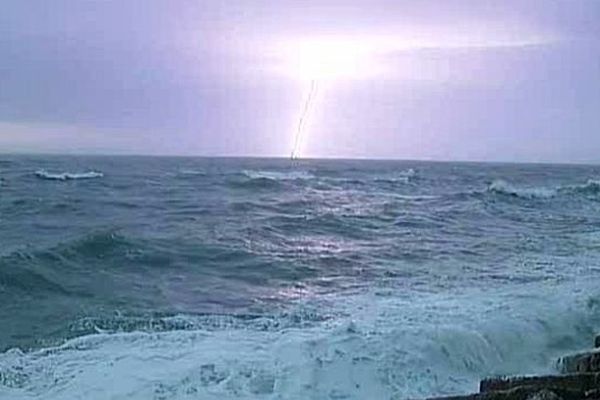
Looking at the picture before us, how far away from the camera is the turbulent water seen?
23.1ft

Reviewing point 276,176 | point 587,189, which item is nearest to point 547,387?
point 587,189

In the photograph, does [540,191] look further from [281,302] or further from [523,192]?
[281,302]

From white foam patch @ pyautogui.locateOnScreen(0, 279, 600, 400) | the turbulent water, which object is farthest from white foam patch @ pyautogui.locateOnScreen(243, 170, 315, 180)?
white foam patch @ pyautogui.locateOnScreen(0, 279, 600, 400)

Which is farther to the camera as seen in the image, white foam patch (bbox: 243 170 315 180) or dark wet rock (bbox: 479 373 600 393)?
white foam patch (bbox: 243 170 315 180)

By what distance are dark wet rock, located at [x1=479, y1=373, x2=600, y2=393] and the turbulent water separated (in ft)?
5.28

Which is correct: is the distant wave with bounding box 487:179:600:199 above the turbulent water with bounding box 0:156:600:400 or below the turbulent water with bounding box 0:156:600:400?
above

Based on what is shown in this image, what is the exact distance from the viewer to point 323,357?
7.35 m

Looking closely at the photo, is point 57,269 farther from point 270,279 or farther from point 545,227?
point 545,227

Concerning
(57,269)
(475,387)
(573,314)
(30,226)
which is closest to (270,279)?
(57,269)

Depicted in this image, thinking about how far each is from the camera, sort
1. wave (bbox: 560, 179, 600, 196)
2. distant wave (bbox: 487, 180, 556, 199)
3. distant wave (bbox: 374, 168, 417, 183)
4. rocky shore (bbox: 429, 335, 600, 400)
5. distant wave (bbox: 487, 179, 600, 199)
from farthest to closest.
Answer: distant wave (bbox: 374, 168, 417, 183) < wave (bbox: 560, 179, 600, 196) < distant wave (bbox: 487, 179, 600, 199) < distant wave (bbox: 487, 180, 556, 199) < rocky shore (bbox: 429, 335, 600, 400)

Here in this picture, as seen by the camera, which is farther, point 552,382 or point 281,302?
point 281,302

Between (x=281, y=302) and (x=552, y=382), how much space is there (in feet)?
19.2

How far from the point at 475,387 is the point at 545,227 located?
14.6 metres

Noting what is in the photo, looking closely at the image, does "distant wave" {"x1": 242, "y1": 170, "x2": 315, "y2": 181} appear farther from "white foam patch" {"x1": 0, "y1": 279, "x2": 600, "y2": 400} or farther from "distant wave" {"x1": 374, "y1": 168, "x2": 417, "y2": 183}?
"white foam patch" {"x1": 0, "y1": 279, "x2": 600, "y2": 400}
